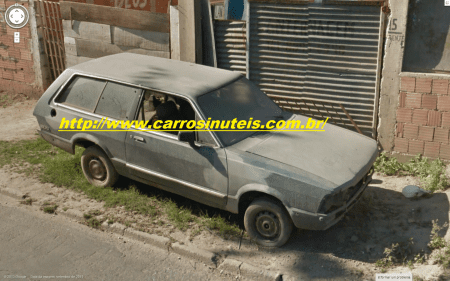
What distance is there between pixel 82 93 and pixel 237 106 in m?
2.09

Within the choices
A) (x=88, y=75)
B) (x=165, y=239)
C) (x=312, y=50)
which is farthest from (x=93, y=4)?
(x=165, y=239)

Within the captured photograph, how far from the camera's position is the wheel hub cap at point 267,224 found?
5.36 metres

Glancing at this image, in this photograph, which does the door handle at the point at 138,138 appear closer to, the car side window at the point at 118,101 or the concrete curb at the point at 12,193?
the car side window at the point at 118,101

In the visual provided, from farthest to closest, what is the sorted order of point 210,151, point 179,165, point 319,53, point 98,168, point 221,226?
point 319,53, point 98,168, point 221,226, point 179,165, point 210,151

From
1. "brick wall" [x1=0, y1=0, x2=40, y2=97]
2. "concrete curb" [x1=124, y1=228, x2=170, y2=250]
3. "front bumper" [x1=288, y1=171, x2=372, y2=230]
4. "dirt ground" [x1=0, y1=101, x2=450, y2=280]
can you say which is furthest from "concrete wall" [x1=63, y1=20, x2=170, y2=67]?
"front bumper" [x1=288, y1=171, x2=372, y2=230]

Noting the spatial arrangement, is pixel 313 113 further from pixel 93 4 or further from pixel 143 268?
pixel 93 4

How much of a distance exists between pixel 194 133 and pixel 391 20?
364 cm

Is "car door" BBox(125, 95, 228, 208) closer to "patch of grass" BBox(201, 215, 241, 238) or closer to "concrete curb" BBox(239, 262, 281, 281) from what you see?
"patch of grass" BBox(201, 215, 241, 238)

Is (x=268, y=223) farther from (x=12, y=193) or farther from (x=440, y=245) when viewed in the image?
(x=12, y=193)

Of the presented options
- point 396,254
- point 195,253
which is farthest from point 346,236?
point 195,253

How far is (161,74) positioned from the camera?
628 centimetres

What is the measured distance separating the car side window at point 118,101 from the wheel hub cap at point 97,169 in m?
0.77

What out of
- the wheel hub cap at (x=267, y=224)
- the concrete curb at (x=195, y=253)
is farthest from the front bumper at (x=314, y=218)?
the concrete curb at (x=195, y=253)

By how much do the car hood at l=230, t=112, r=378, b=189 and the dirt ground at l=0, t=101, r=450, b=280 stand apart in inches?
32.0
